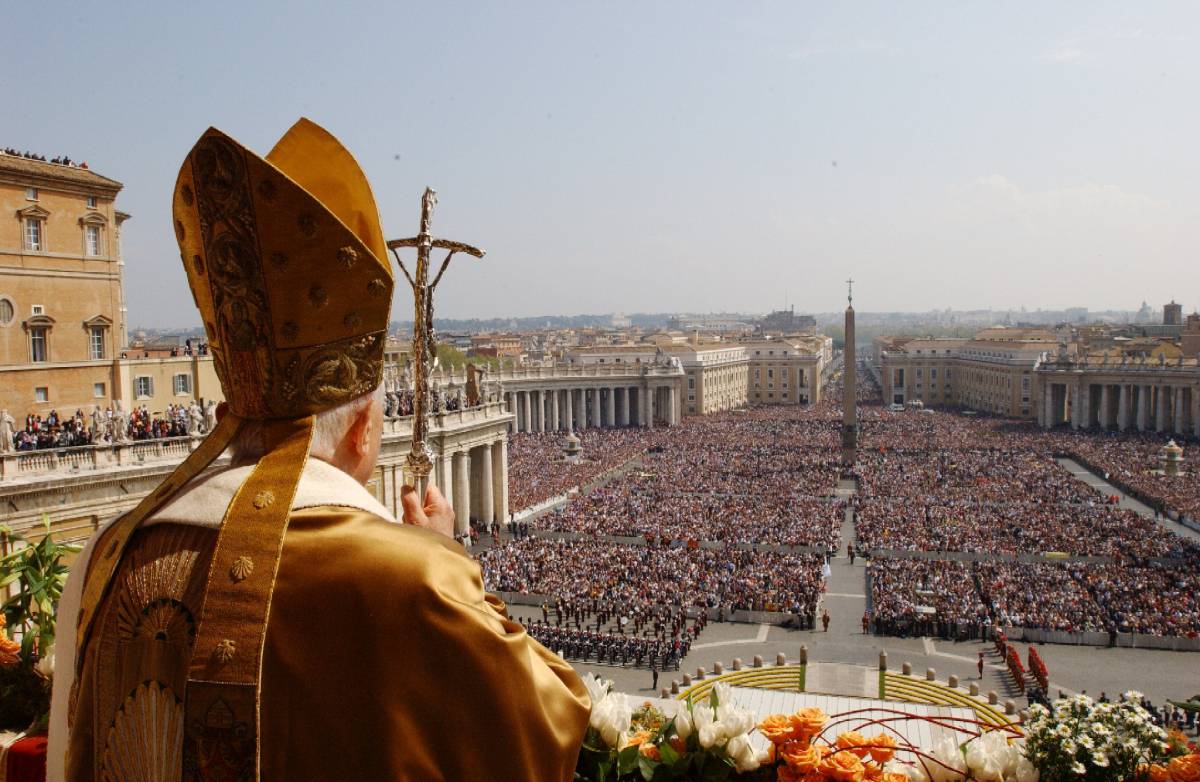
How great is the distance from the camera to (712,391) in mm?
104938

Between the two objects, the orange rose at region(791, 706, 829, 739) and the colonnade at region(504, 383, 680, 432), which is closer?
the orange rose at region(791, 706, 829, 739)

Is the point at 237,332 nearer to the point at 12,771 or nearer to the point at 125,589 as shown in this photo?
the point at 125,589

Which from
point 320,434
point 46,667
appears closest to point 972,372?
point 46,667

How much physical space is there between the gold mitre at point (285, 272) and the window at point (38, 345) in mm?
25517

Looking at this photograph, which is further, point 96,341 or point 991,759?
point 96,341

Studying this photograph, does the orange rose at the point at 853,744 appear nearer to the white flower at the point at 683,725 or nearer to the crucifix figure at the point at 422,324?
the white flower at the point at 683,725

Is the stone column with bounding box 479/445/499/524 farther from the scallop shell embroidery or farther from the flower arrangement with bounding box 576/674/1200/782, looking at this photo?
the scallop shell embroidery

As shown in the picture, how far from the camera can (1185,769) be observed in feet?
14.6

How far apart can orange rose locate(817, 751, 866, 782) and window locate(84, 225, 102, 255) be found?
26.9 meters

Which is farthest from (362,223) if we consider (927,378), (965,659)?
(927,378)

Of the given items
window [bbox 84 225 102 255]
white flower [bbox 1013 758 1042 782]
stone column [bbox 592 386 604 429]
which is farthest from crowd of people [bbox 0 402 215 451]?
stone column [bbox 592 386 604 429]

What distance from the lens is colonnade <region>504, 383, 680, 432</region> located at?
81125 mm

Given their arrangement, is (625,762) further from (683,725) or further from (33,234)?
(33,234)

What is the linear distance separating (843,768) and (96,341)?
88.4ft
